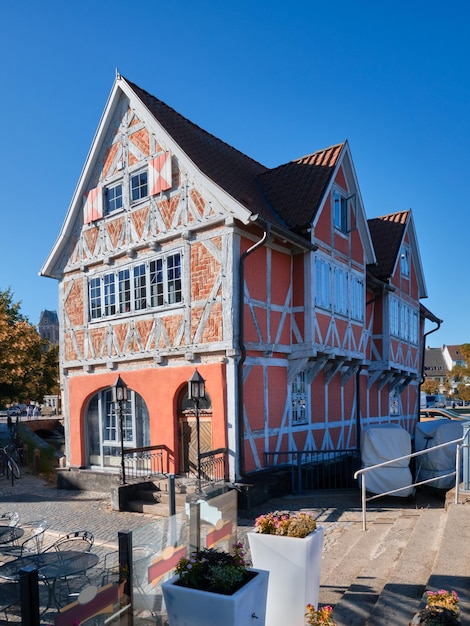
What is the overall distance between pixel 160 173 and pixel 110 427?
751 cm

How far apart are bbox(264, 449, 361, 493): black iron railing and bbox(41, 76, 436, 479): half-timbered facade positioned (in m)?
0.34

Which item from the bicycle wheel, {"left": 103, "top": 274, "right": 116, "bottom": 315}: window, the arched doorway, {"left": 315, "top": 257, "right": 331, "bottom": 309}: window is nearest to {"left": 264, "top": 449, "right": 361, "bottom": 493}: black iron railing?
the arched doorway

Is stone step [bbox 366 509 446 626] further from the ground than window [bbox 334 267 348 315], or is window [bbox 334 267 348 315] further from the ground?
window [bbox 334 267 348 315]

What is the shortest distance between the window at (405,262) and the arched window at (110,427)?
40.8 feet

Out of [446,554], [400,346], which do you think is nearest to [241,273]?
[446,554]

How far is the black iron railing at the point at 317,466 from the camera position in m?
11.9

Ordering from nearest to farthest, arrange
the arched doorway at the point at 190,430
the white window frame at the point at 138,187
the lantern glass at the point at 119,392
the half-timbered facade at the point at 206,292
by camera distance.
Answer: the half-timbered facade at the point at 206,292 < the lantern glass at the point at 119,392 < the arched doorway at the point at 190,430 < the white window frame at the point at 138,187

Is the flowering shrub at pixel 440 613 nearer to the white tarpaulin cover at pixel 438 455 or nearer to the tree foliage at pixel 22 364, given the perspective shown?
the white tarpaulin cover at pixel 438 455

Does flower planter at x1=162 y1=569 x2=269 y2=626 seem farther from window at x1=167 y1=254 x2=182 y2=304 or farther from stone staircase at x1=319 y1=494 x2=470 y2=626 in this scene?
window at x1=167 y1=254 x2=182 y2=304

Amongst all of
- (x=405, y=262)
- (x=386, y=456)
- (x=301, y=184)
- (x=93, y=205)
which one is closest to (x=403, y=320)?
(x=405, y=262)

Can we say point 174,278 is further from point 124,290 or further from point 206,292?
point 124,290

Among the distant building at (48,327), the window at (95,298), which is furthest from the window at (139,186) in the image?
the distant building at (48,327)

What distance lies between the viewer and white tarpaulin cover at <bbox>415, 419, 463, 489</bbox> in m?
12.1

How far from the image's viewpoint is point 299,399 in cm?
1340
